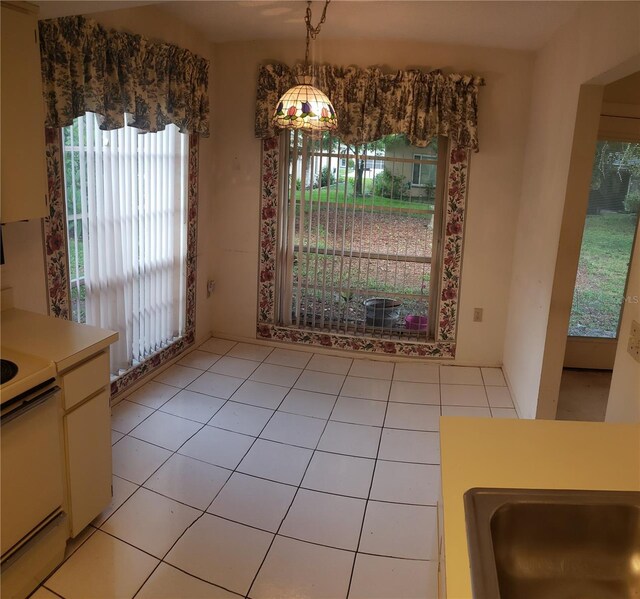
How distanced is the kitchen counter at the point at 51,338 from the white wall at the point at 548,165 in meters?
2.36

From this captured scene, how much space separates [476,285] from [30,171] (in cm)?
313

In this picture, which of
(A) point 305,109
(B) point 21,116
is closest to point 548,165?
(A) point 305,109

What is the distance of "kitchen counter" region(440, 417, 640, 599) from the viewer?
1.30 metres

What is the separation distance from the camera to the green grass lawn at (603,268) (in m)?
4.04

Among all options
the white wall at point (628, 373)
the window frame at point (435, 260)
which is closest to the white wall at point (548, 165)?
the window frame at point (435, 260)

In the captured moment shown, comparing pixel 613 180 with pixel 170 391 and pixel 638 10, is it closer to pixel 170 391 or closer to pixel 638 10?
pixel 638 10

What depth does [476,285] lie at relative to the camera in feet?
13.5

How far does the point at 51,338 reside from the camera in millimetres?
2129

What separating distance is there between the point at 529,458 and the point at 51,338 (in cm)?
181

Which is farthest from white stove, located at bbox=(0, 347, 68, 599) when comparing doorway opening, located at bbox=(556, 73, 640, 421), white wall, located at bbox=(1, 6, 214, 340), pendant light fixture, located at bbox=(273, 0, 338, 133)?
doorway opening, located at bbox=(556, 73, 640, 421)

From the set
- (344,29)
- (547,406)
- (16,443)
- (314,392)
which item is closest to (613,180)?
(547,406)

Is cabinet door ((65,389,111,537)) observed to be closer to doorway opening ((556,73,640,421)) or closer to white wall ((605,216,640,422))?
white wall ((605,216,640,422))

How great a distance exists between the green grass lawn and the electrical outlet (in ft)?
7.76

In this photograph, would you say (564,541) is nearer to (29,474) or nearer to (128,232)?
(29,474)
